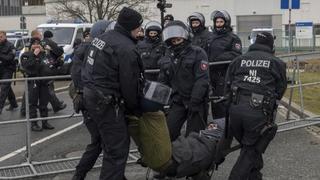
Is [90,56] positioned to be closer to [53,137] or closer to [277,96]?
[277,96]

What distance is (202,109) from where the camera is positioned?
6.84 metres

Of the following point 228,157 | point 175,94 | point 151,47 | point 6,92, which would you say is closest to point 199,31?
point 151,47

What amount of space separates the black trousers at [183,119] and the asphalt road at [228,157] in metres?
0.65

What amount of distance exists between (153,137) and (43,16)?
74784 mm

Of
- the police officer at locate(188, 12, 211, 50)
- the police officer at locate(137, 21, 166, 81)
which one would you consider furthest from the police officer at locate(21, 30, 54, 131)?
the police officer at locate(188, 12, 211, 50)

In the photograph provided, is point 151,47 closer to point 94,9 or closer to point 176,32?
point 176,32

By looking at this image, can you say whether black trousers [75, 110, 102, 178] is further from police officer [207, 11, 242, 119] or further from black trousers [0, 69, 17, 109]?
police officer [207, 11, 242, 119]

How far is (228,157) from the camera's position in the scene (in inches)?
309

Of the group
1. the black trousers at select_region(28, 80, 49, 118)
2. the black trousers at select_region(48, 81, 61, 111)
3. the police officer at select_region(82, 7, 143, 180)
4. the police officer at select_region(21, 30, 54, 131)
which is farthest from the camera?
the black trousers at select_region(48, 81, 61, 111)

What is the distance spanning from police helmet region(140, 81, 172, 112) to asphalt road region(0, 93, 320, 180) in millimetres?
1742

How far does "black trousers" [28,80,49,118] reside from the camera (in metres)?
8.59

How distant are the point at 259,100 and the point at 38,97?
184 inches

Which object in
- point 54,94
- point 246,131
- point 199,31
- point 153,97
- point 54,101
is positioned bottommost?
point 54,101

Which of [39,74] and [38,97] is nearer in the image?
[38,97]
